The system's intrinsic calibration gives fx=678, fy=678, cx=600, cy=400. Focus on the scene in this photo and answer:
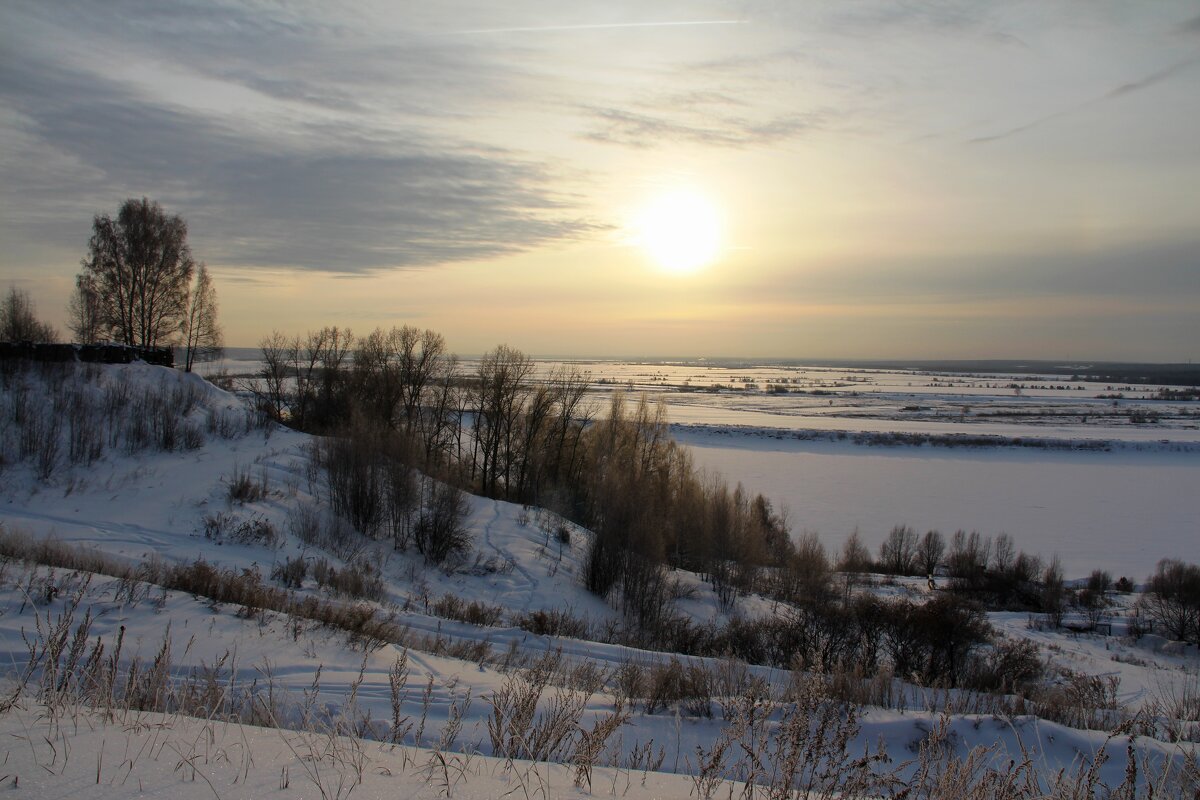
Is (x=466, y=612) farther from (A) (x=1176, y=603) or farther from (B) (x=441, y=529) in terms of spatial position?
(A) (x=1176, y=603)

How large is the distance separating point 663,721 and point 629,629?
1233cm

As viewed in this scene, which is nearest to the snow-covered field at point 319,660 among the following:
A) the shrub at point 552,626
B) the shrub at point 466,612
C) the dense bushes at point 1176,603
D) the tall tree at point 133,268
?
the shrub at point 466,612

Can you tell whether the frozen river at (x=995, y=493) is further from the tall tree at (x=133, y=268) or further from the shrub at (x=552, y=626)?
the tall tree at (x=133, y=268)

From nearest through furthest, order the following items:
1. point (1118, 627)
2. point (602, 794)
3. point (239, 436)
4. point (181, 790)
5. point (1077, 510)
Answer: point (181, 790)
point (602, 794)
point (1118, 627)
point (239, 436)
point (1077, 510)

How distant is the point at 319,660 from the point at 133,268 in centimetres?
3625

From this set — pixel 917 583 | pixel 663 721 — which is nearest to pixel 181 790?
pixel 663 721

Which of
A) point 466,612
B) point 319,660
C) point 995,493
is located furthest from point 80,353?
point 995,493

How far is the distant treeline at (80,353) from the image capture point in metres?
23.8

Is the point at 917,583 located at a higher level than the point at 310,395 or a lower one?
lower

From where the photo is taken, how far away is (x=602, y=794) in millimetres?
3516

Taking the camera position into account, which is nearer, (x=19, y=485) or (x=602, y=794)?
(x=602, y=794)

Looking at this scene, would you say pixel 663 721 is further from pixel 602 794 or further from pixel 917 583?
pixel 917 583

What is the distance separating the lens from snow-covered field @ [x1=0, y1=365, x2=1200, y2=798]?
3375 millimetres

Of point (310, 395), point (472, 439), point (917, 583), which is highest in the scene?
point (310, 395)
